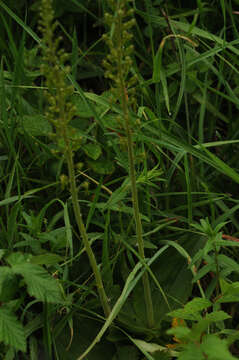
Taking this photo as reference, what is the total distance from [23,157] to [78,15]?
1.11 metres

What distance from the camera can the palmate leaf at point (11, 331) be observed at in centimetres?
165

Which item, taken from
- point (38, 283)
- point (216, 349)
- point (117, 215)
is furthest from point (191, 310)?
point (117, 215)

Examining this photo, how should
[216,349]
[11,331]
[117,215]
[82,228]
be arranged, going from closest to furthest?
[216,349]
[11,331]
[82,228]
[117,215]

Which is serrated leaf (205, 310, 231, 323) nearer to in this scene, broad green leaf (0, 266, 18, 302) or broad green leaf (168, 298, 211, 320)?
broad green leaf (168, 298, 211, 320)

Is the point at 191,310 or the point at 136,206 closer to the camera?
the point at 191,310

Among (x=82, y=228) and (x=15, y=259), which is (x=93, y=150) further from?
(x=15, y=259)

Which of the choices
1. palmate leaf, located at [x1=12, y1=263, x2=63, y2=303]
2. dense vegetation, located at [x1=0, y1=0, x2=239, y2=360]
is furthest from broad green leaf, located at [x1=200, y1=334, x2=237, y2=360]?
palmate leaf, located at [x1=12, y1=263, x2=63, y2=303]

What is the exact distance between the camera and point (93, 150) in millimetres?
2516

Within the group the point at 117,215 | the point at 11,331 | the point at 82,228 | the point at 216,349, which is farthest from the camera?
the point at 117,215

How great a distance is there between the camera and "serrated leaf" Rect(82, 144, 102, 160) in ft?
8.16

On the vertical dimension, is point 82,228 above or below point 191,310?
above

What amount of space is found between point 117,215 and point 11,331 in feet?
3.11

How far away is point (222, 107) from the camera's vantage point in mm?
3191

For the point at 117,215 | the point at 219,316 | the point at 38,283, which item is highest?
the point at 38,283
